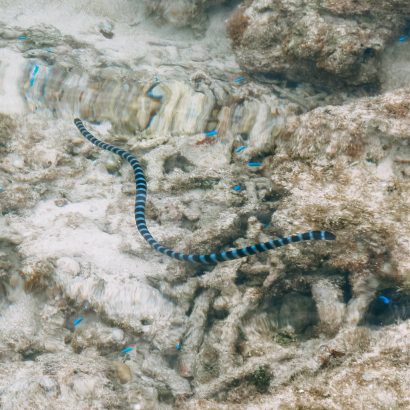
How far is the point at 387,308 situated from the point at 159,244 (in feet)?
7.72

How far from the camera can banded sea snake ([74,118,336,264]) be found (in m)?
3.99

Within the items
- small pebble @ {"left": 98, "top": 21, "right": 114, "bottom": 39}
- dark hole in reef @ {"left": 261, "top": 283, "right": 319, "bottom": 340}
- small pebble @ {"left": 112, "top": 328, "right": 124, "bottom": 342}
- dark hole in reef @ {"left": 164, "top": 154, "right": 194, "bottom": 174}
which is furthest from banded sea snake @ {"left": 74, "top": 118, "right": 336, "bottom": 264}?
small pebble @ {"left": 98, "top": 21, "right": 114, "bottom": 39}

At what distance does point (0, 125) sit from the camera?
586 centimetres

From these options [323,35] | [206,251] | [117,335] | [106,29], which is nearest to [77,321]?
[117,335]

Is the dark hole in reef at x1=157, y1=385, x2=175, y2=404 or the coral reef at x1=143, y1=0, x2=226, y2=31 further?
the coral reef at x1=143, y1=0, x2=226, y2=31

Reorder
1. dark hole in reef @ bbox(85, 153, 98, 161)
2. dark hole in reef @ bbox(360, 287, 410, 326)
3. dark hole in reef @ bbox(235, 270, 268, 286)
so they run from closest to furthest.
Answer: dark hole in reef @ bbox(360, 287, 410, 326) → dark hole in reef @ bbox(235, 270, 268, 286) → dark hole in reef @ bbox(85, 153, 98, 161)

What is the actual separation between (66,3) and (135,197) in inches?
201

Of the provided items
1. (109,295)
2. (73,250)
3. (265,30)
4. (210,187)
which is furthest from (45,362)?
(265,30)

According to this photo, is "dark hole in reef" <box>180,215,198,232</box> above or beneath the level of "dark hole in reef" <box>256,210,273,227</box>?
beneath

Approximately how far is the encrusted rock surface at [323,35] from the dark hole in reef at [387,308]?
3.24 m

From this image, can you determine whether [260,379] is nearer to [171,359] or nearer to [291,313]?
[291,313]

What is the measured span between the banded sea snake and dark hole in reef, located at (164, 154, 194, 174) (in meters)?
0.35

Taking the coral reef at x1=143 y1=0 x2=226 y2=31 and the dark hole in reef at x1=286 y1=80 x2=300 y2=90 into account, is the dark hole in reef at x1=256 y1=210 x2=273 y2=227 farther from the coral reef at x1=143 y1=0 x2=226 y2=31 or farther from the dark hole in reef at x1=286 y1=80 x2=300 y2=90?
the coral reef at x1=143 y1=0 x2=226 y2=31

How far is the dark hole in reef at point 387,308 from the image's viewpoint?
368 cm
